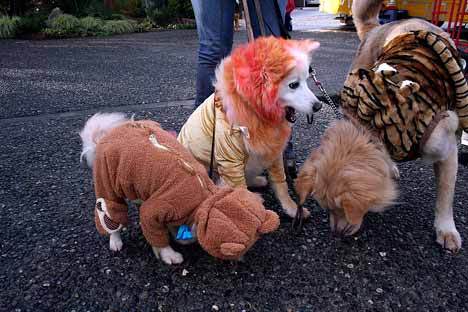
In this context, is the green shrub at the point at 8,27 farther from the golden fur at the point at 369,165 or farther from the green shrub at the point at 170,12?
the golden fur at the point at 369,165

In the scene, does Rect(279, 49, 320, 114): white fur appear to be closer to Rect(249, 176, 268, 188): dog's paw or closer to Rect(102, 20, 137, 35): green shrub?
Rect(249, 176, 268, 188): dog's paw

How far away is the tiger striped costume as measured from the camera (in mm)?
2023

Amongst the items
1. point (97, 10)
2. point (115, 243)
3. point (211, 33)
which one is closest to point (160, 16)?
point (97, 10)

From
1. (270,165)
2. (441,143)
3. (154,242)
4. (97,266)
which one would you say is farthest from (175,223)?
(441,143)

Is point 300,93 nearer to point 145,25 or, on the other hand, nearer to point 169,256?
point 169,256

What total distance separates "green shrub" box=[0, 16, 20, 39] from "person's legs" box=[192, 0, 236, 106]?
1008 centimetres

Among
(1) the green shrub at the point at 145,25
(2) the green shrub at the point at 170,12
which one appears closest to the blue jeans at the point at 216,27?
(1) the green shrub at the point at 145,25

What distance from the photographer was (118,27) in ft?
37.5

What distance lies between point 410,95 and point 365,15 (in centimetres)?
157

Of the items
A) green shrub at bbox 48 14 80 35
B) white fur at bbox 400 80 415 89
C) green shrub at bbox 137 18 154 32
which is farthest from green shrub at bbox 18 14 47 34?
white fur at bbox 400 80 415 89

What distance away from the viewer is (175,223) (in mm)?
1842

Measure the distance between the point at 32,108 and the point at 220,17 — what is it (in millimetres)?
3080

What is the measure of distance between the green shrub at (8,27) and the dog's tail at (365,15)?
33.9ft

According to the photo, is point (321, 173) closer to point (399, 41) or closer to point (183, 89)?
point (399, 41)
